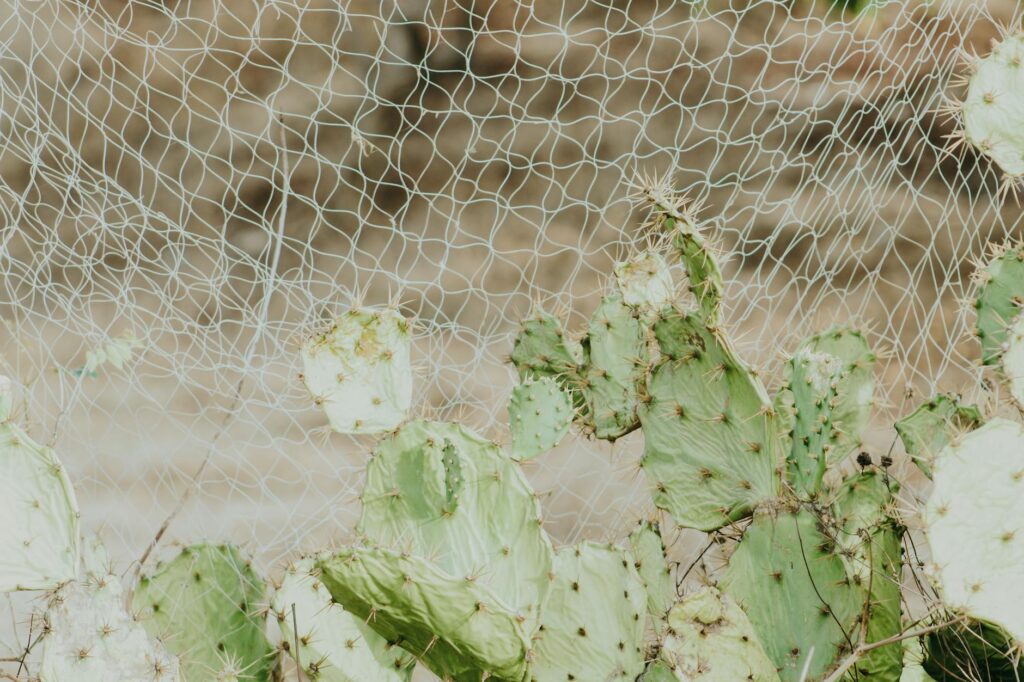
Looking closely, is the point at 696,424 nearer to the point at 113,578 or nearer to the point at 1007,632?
the point at 1007,632

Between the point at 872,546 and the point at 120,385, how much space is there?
3.20 m

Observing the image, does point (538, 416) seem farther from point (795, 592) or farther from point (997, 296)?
point (997, 296)

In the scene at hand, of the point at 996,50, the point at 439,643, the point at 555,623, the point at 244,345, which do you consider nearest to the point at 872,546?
the point at 555,623

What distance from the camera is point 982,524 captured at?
1080 mm

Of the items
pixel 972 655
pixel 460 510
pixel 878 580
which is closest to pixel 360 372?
pixel 460 510

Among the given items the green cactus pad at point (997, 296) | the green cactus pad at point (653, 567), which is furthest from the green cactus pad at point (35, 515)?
the green cactus pad at point (997, 296)

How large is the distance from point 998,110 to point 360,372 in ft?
3.01

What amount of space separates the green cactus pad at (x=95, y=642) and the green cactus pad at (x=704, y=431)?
0.58 m

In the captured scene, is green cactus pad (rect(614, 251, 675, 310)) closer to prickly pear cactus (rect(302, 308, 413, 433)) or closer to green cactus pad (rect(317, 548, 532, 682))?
prickly pear cactus (rect(302, 308, 413, 433))

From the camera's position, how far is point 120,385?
402 centimetres

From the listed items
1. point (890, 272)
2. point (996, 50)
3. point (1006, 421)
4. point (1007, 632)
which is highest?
point (996, 50)

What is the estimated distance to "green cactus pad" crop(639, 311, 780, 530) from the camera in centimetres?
125

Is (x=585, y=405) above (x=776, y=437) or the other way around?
the other way around

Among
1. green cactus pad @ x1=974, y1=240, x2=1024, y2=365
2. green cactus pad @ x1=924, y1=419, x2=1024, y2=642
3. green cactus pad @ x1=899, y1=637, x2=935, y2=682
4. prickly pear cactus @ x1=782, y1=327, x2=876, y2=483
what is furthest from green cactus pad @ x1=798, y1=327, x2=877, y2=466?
green cactus pad @ x1=924, y1=419, x2=1024, y2=642
